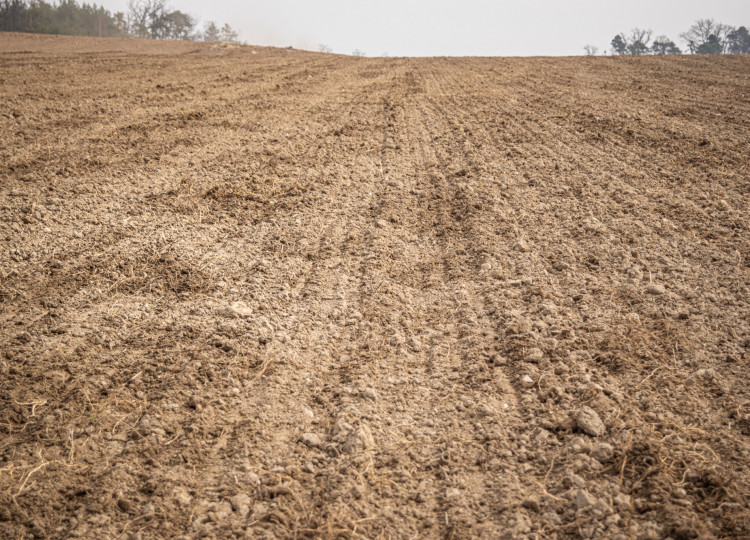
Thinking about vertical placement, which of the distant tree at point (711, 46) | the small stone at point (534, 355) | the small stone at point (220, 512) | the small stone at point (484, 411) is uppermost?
the distant tree at point (711, 46)

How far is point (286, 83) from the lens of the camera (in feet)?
43.3

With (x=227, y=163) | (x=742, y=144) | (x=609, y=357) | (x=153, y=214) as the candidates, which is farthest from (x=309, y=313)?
(x=742, y=144)

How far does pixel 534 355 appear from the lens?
9.97ft

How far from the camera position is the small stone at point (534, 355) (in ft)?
9.91

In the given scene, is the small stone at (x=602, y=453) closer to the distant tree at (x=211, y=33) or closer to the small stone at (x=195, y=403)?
the small stone at (x=195, y=403)

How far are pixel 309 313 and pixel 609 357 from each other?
2.06m

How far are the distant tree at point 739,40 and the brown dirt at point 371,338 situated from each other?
7876 cm

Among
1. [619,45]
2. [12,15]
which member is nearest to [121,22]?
[12,15]

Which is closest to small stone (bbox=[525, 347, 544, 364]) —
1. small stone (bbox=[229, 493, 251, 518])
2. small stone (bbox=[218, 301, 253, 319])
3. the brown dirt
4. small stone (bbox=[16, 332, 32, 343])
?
the brown dirt

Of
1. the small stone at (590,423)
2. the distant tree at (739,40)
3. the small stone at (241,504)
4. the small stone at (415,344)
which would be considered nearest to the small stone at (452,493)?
the small stone at (590,423)

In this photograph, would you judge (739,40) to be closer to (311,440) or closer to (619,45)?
(619,45)

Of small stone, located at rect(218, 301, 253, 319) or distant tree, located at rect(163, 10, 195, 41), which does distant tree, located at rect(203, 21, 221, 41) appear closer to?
distant tree, located at rect(163, 10, 195, 41)

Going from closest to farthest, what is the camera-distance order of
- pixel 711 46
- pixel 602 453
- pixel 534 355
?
pixel 602 453 → pixel 534 355 → pixel 711 46

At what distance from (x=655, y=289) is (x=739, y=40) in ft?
278
